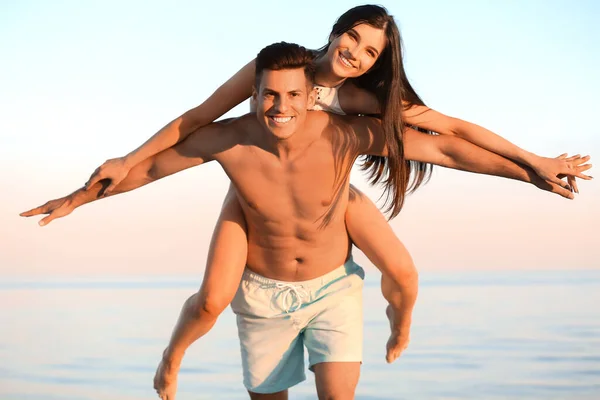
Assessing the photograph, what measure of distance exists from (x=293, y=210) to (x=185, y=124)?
616 millimetres

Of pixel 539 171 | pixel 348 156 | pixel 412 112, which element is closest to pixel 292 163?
pixel 348 156

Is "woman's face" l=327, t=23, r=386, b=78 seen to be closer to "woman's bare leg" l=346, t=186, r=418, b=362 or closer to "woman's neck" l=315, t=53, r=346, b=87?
"woman's neck" l=315, t=53, r=346, b=87

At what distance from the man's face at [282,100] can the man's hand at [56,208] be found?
39.2 inches

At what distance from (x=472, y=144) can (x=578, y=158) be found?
496 millimetres

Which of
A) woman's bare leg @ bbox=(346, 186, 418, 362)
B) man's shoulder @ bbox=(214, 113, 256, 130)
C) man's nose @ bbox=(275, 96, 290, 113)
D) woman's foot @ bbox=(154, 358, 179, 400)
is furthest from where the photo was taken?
woman's foot @ bbox=(154, 358, 179, 400)

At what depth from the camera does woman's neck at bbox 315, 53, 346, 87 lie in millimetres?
4652

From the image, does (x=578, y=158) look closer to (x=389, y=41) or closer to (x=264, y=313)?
(x=389, y=41)

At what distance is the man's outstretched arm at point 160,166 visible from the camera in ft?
15.6

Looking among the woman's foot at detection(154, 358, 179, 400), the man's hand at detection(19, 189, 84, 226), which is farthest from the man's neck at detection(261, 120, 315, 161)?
the woman's foot at detection(154, 358, 179, 400)

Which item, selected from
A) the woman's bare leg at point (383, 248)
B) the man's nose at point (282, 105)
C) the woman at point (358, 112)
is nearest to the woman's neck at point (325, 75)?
the woman at point (358, 112)

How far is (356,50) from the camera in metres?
4.62

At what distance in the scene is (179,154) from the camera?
4.79m

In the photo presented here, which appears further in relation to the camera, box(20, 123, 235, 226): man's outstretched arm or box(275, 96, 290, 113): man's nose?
box(20, 123, 235, 226): man's outstretched arm

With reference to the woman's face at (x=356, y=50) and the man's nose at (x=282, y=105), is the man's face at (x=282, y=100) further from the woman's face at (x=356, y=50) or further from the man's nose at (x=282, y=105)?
the woman's face at (x=356, y=50)
